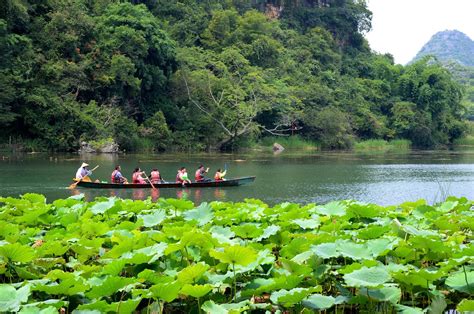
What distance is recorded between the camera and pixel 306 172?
24.0 meters

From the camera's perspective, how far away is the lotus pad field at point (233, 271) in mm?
2180

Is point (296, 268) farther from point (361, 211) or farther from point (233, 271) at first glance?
point (361, 211)

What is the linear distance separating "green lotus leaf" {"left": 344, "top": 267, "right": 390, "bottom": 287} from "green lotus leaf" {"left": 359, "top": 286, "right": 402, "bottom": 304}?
0.15 feet

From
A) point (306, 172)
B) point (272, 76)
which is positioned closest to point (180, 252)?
point (306, 172)

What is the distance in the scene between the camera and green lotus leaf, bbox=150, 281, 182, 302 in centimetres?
208

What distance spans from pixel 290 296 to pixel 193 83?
1462 inches

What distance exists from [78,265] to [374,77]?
198ft

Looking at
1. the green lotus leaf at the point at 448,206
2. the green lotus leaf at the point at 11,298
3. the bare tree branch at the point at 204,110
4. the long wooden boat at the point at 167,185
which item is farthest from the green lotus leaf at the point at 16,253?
the bare tree branch at the point at 204,110

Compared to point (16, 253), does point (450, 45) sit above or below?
above

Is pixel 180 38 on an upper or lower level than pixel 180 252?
upper

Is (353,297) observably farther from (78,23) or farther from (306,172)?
(78,23)

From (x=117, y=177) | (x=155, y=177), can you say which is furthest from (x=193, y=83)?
(x=117, y=177)

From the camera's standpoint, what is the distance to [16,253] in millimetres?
2461

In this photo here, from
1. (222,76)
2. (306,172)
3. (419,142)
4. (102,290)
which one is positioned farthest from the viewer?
(419,142)
